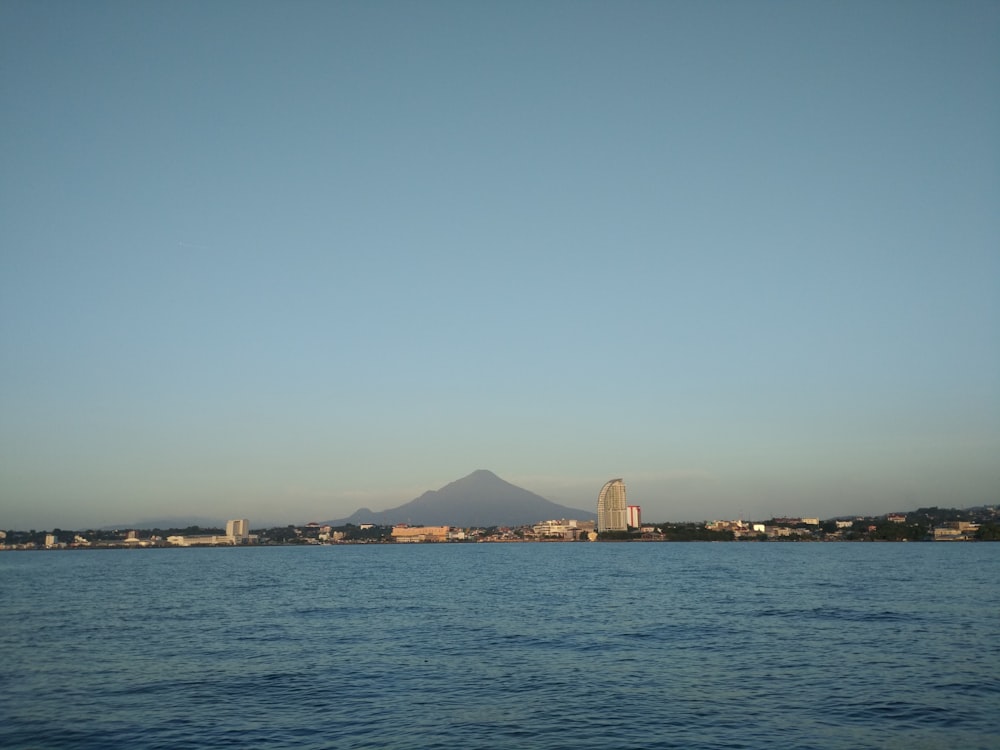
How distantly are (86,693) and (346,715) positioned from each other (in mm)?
12124

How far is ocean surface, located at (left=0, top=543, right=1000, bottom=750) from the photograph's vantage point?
24.2m

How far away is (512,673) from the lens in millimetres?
33094

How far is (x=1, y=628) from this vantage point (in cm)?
5028

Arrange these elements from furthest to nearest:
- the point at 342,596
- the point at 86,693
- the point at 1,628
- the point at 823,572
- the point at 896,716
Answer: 1. the point at 823,572
2. the point at 342,596
3. the point at 1,628
4. the point at 86,693
5. the point at 896,716

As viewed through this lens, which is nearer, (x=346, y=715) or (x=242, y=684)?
(x=346, y=715)

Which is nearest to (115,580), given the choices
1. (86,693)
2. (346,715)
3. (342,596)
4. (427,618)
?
(342,596)

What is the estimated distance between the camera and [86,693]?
100 feet

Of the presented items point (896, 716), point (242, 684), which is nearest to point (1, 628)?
point (242, 684)

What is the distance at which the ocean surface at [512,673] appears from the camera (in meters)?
24.2

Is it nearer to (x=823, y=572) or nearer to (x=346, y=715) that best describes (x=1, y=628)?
(x=346, y=715)

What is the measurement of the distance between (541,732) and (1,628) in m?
43.4

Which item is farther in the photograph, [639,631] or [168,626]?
[168,626]

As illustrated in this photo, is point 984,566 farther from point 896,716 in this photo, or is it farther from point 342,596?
point 896,716

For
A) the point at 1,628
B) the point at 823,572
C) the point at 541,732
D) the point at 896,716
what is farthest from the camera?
the point at 823,572
